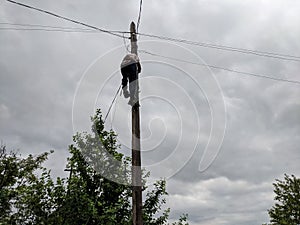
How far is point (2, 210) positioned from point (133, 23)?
12.5 m

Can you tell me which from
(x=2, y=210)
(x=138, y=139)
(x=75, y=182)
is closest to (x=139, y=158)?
(x=138, y=139)

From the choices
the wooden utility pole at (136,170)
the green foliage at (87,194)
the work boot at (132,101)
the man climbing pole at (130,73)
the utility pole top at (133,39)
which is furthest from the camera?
the green foliage at (87,194)

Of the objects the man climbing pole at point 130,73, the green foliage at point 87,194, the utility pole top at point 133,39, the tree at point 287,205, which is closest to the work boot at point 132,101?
the man climbing pole at point 130,73

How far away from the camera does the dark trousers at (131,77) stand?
27.3 ft

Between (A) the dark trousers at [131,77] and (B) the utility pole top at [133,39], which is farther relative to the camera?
(B) the utility pole top at [133,39]

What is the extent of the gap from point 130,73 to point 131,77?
9 centimetres

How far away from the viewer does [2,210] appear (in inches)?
693

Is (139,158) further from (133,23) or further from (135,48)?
(133,23)

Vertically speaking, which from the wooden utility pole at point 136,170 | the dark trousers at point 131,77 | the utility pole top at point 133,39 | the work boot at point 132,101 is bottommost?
the wooden utility pole at point 136,170

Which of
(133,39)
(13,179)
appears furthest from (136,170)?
(13,179)

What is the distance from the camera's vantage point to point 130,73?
8.41 m

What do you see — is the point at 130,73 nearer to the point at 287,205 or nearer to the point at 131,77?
the point at 131,77

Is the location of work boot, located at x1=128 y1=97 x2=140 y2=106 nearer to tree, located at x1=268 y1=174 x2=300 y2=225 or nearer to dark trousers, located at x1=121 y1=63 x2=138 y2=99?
dark trousers, located at x1=121 y1=63 x2=138 y2=99

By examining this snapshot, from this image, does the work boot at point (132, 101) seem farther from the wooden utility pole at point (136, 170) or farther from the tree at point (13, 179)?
the tree at point (13, 179)
